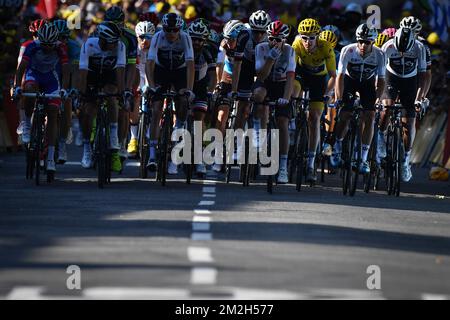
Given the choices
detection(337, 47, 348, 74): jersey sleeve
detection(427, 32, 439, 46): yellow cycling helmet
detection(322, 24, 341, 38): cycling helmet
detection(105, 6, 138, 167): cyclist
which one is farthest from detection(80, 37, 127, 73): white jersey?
detection(427, 32, 439, 46): yellow cycling helmet

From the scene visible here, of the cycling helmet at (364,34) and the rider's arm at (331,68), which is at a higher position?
the cycling helmet at (364,34)

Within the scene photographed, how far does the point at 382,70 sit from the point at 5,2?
35.2ft

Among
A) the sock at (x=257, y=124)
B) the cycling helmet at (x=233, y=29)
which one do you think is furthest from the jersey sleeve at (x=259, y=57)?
the cycling helmet at (x=233, y=29)

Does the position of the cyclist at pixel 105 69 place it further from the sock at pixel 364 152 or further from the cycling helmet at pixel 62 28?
the sock at pixel 364 152

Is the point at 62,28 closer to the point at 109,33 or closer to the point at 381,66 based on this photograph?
the point at 109,33

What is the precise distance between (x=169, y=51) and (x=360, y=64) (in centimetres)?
227

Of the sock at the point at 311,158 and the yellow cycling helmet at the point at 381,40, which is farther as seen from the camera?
the yellow cycling helmet at the point at 381,40

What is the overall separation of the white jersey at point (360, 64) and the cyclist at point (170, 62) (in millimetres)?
1800

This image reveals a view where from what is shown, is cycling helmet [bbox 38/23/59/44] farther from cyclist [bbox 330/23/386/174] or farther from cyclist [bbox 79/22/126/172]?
cyclist [bbox 330/23/386/174]

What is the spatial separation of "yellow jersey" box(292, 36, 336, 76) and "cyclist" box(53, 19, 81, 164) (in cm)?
279

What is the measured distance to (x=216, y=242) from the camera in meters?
14.1

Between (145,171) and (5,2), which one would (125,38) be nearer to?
(145,171)

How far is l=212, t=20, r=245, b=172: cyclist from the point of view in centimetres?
2512

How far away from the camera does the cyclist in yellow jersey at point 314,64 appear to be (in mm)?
23219
